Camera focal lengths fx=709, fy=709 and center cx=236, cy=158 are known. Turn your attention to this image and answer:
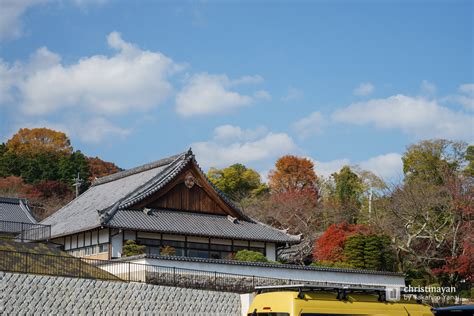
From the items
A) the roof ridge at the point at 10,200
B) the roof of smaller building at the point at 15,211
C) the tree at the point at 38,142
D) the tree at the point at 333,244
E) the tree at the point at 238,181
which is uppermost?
the tree at the point at 38,142

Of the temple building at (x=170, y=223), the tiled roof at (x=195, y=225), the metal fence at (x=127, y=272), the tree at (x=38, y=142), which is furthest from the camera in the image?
the tree at (x=38, y=142)

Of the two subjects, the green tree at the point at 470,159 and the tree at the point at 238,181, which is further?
the tree at the point at 238,181

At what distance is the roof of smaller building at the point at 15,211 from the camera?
52.7 m

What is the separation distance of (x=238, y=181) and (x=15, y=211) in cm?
3229

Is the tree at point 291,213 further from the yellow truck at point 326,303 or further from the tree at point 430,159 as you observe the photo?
the yellow truck at point 326,303

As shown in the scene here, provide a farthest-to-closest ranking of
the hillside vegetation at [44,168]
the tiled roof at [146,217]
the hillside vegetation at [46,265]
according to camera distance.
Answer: the hillside vegetation at [44,168]
the tiled roof at [146,217]
the hillside vegetation at [46,265]

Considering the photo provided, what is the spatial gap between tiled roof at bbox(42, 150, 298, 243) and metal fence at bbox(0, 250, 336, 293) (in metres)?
5.95

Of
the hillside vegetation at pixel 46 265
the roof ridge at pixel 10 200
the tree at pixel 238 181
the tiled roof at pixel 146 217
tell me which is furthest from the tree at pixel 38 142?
the hillside vegetation at pixel 46 265

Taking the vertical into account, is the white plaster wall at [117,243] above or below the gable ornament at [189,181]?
below

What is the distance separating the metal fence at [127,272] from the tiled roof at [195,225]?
5.54 meters

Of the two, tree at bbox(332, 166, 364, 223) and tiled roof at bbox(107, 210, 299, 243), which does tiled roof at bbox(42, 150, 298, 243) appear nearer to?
tiled roof at bbox(107, 210, 299, 243)

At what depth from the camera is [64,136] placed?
95375mm

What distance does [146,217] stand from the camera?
39.4m

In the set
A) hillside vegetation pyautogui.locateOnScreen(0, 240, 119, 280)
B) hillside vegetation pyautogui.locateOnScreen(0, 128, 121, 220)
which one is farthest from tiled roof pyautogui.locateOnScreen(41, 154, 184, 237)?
hillside vegetation pyautogui.locateOnScreen(0, 128, 121, 220)
